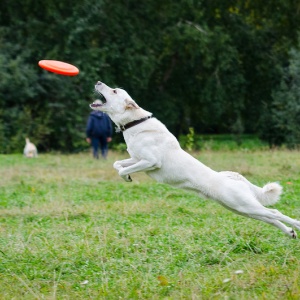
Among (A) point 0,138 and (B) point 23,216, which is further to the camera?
(A) point 0,138

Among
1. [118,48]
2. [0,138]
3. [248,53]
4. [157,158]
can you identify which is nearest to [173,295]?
[157,158]

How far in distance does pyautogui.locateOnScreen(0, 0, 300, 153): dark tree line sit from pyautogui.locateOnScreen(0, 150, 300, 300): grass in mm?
17265

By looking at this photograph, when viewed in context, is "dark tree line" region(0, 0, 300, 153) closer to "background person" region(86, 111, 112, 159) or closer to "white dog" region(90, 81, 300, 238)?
"background person" region(86, 111, 112, 159)

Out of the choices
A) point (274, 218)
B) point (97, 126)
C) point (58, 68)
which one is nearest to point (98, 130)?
point (97, 126)

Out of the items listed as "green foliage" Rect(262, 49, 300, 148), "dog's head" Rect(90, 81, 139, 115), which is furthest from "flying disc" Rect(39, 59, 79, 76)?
"green foliage" Rect(262, 49, 300, 148)

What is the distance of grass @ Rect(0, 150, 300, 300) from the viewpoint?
19.3 ft

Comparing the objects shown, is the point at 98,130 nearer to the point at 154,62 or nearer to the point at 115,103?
the point at 115,103

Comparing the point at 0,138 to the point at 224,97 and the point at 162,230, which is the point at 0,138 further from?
the point at 162,230

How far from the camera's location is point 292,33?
35844 millimetres

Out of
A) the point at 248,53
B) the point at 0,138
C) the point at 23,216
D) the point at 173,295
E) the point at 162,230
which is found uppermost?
the point at 173,295

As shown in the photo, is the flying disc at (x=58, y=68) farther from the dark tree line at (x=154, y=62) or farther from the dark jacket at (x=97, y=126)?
the dark tree line at (x=154, y=62)

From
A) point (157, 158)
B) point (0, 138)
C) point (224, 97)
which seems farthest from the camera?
point (224, 97)

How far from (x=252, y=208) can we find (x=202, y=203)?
3.56m

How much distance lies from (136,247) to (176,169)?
966 mm
